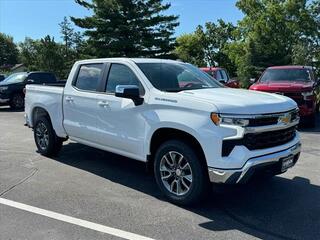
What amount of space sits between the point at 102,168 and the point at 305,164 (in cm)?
351

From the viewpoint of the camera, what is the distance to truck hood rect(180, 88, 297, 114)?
4.99 m

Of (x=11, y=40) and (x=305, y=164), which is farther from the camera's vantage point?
(x=11, y=40)

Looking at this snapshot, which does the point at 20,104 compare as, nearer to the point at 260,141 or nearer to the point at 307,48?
the point at 260,141

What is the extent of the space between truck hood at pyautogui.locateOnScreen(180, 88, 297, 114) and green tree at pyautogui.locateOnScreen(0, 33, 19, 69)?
323 feet

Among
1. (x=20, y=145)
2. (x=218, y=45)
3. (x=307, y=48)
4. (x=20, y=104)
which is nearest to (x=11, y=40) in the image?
(x=218, y=45)

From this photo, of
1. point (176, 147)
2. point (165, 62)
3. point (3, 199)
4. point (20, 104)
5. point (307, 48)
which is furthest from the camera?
point (307, 48)

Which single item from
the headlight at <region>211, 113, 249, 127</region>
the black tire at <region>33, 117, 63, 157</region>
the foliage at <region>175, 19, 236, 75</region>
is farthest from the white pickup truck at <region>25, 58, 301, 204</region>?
the foliage at <region>175, 19, 236, 75</region>

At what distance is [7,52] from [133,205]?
103 meters

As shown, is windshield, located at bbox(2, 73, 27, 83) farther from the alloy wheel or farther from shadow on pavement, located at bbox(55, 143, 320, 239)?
the alloy wheel

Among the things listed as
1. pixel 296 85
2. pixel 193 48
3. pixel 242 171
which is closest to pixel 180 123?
pixel 242 171

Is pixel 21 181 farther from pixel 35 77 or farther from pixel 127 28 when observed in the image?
pixel 127 28

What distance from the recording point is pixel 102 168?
7.42 m

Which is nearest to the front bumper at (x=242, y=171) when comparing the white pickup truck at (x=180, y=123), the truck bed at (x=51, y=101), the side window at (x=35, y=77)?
the white pickup truck at (x=180, y=123)

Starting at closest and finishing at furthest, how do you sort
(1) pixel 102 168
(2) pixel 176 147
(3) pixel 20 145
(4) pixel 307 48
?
(2) pixel 176 147 → (1) pixel 102 168 → (3) pixel 20 145 → (4) pixel 307 48
